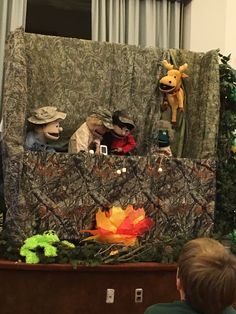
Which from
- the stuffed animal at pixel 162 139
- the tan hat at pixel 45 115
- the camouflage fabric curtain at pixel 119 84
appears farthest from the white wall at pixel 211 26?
the tan hat at pixel 45 115

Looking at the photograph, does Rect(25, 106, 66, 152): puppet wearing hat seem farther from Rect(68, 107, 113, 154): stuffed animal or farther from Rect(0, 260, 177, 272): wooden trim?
Rect(0, 260, 177, 272): wooden trim

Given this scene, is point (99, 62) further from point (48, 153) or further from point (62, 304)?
point (62, 304)

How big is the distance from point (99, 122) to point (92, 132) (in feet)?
0.28

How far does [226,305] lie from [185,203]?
1939 millimetres

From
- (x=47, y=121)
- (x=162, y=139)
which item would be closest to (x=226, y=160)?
(x=162, y=139)

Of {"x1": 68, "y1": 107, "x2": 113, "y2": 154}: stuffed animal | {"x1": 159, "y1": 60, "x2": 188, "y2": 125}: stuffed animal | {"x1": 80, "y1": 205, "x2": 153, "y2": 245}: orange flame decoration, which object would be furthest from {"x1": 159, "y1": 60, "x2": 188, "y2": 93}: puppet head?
{"x1": 80, "y1": 205, "x2": 153, "y2": 245}: orange flame decoration

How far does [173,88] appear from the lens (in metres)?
3.40

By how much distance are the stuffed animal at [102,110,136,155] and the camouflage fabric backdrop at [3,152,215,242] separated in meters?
0.24

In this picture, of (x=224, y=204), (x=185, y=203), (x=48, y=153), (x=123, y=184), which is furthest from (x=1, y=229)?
(x=224, y=204)

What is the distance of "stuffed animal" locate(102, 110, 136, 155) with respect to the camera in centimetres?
324

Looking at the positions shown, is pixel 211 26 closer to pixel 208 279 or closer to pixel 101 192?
pixel 101 192

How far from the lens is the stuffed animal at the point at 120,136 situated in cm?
324

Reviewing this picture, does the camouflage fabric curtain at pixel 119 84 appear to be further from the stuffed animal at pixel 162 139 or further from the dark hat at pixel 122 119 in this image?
the dark hat at pixel 122 119

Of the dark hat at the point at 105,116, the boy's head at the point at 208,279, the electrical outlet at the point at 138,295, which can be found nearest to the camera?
the boy's head at the point at 208,279
